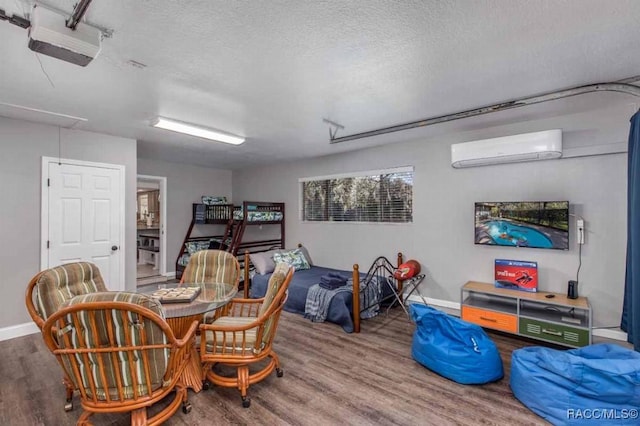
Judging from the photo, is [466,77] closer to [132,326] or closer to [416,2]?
[416,2]

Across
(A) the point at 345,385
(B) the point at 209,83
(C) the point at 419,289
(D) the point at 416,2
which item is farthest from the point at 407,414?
(B) the point at 209,83

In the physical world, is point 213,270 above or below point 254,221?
below

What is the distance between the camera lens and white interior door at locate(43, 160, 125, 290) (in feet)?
12.5

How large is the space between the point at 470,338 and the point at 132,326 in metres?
2.60

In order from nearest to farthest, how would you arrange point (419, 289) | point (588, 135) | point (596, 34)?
point (596, 34), point (588, 135), point (419, 289)

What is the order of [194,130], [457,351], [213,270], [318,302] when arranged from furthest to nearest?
[318,302] → [194,130] → [213,270] → [457,351]

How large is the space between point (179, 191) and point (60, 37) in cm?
529

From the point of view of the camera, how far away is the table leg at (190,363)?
2.37 metres

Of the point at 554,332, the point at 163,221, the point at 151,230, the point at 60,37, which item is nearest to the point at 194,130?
the point at 60,37

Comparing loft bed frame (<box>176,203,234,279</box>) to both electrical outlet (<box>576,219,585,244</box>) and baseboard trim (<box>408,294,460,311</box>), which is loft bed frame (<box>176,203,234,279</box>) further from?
electrical outlet (<box>576,219,585,244</box>)

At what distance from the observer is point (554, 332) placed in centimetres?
302

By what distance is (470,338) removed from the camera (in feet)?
8.48

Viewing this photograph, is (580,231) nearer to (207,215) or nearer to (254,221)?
(254,221)

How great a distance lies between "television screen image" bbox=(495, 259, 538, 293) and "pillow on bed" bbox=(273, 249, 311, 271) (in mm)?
3025
